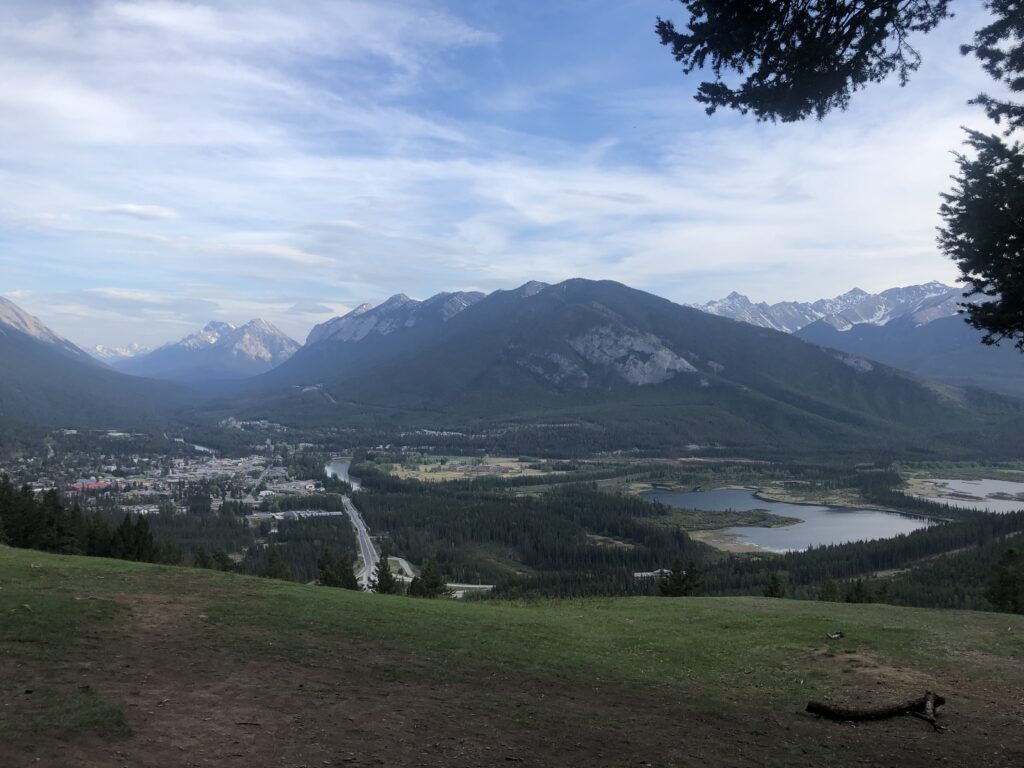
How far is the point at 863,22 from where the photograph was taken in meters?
12.9

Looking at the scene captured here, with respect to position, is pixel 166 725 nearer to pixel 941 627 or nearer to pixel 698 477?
pixel 941 627

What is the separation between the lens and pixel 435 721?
11008mm

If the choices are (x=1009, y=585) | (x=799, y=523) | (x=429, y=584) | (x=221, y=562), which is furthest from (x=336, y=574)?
(x=799, y=523)

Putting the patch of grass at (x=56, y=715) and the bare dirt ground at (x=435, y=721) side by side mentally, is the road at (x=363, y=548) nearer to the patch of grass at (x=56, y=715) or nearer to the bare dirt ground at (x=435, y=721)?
the bare dirt ground at (x=435, y=721)

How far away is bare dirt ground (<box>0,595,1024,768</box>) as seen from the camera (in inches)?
375

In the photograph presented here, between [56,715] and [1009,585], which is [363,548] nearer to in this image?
[1009,585]

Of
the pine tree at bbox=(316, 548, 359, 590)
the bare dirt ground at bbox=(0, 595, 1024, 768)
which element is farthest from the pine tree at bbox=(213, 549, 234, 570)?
the bare dirt ground at bbox=(0, 595, 1024, 768)

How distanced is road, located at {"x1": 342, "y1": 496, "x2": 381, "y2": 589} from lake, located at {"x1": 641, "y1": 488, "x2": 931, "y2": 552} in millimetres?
57622

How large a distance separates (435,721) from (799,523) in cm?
12998

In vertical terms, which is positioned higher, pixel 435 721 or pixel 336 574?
pixel 435 721

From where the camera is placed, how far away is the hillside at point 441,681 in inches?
390

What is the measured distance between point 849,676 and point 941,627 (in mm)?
7453

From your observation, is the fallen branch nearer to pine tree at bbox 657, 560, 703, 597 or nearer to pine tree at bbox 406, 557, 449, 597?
pine tree at bbox 657, 560, 703, 597

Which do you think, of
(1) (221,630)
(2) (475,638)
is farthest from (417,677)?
(1) (221,630)
